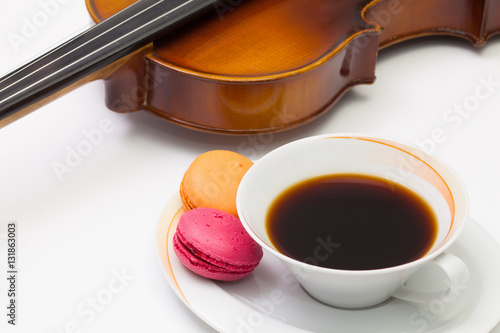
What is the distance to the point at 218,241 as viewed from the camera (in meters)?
0.88

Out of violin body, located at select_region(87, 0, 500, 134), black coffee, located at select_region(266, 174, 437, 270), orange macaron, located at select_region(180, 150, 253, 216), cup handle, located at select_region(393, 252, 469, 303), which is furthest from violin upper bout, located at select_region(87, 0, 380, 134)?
cup handle, located at select_region(393, 252, 469, 303)

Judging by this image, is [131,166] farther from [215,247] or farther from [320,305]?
[320,305]

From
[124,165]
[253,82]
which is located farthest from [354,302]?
[124,165]

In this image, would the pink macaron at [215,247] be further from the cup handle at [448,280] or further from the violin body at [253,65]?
the violin body at [253,65]

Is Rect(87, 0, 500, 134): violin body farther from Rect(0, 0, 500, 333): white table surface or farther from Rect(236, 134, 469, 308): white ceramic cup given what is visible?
Rect(236, 134, 469, 308): white ceramic cup

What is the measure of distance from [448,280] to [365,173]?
0.17 meters

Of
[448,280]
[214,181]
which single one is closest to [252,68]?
[214,181]

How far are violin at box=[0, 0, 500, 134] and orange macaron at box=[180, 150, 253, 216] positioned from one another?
0.55 feet

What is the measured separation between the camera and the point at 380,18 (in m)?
1.36

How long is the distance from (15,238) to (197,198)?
0.98 feet

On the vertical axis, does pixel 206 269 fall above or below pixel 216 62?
below

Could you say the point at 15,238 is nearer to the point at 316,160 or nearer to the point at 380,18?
the point at 316,160

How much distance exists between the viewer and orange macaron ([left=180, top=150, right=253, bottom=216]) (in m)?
0.98

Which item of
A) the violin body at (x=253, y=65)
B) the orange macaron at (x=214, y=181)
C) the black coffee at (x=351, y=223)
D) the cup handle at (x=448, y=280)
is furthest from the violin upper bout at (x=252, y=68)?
the cup handle at (x=448, y=280)
